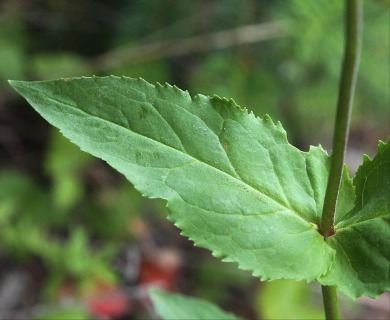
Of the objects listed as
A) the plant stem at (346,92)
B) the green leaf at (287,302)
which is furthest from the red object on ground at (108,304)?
the plant stem at (346,92)

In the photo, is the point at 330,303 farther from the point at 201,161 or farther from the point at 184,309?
the point at 184,309

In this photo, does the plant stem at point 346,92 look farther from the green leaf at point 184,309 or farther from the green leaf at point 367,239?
the green leaf at point 184,309

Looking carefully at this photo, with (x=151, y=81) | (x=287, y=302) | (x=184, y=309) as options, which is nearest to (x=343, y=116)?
(x=184, y=309)

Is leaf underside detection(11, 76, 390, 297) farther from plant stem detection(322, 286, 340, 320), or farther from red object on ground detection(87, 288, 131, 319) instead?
red object on ground detection(87, 288, 131, 319)

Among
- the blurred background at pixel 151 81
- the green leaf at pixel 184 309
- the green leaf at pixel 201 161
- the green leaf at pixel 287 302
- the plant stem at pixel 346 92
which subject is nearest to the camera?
the plant stem at pixel 346 92

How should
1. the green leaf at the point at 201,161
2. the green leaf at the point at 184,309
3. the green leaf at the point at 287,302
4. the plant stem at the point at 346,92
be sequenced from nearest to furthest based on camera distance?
the plant stem at the point at 346,92
the green leaf at the point at 201,161
the green leaf at the point at 184,309
the green leaf at the point at 287,302

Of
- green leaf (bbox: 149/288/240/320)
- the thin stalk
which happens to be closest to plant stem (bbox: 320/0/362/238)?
the thin stalk
